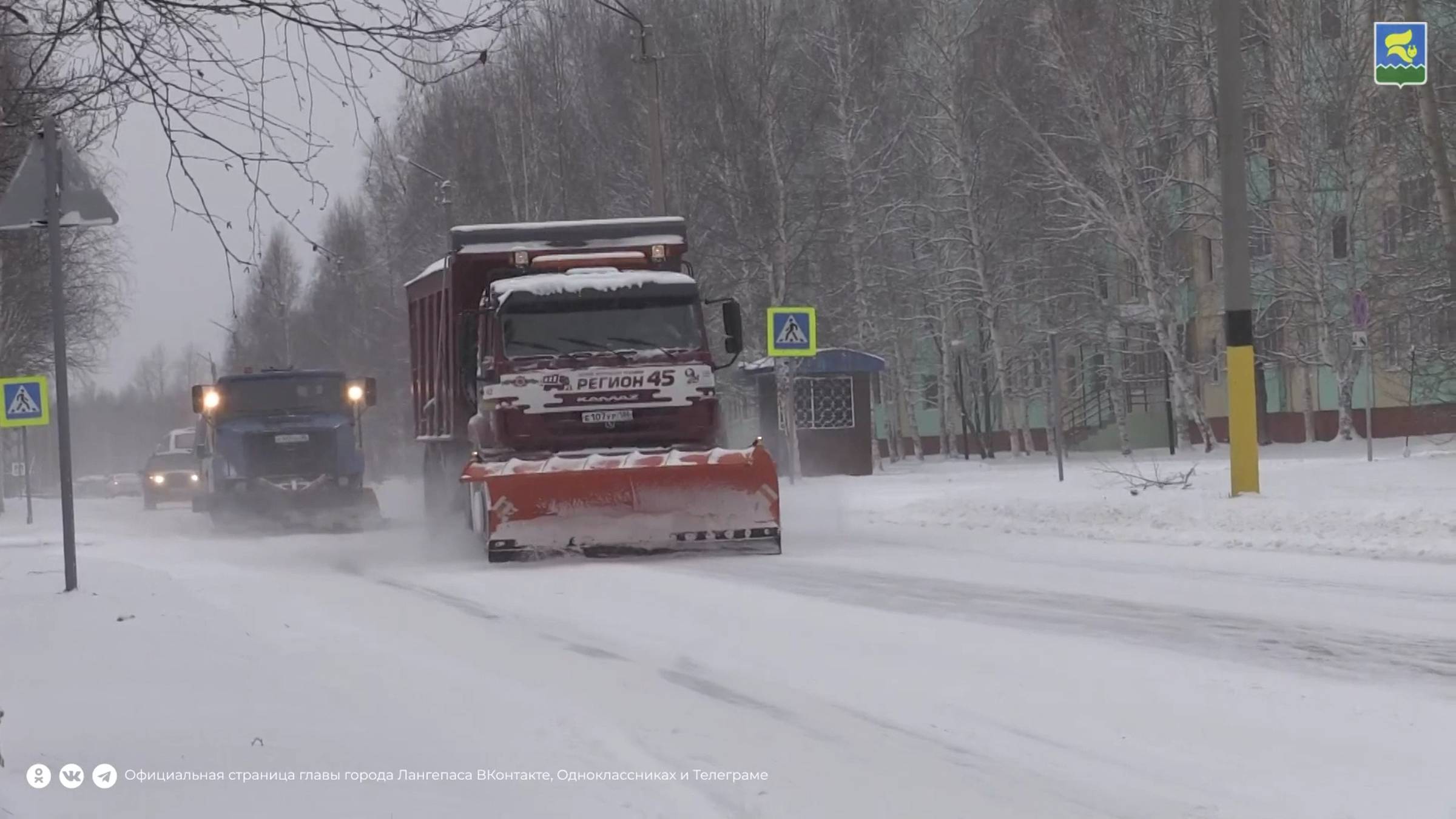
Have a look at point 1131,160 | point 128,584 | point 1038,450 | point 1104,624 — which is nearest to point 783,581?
point 1104,624

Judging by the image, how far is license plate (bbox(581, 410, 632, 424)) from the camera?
16.4 m

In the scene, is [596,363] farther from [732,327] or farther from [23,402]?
[23,402]

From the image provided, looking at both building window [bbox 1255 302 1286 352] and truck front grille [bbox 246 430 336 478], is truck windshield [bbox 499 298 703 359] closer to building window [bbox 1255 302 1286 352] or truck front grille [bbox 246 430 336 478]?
truck front grille [bbox 246 430 336 478]

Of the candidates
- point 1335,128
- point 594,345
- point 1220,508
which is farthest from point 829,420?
point 594,345

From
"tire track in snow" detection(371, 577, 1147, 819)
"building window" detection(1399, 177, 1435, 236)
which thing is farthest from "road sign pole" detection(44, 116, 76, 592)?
"building window" detection(1399, 177, 1435, 236)

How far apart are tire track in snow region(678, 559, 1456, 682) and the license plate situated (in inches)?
124

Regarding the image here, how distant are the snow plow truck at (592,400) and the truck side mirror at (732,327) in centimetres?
3

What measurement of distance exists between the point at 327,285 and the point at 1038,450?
34.7 meters

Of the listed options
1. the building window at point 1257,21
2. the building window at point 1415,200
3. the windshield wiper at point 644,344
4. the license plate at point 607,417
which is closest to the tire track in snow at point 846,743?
the license plate at point 607,417

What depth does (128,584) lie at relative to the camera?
1436 cm

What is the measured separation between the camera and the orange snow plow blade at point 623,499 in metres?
15.4

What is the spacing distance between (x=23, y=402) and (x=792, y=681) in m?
21.6

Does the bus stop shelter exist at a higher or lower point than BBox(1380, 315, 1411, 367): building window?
lower

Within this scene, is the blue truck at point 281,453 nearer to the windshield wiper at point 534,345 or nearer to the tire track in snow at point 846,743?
the windshield wiper at point 534,345
